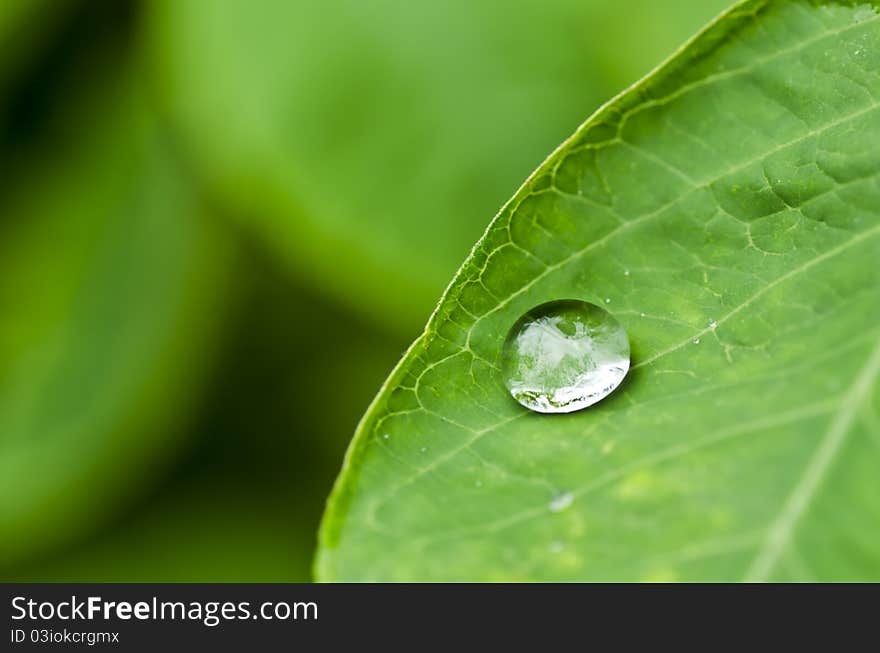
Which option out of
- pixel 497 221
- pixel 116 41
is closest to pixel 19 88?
pixel 116 41

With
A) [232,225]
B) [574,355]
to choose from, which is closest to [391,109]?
[232,225]

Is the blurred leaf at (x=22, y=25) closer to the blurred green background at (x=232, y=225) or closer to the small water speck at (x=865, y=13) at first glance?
the blurred green background at (x=232, y=225)

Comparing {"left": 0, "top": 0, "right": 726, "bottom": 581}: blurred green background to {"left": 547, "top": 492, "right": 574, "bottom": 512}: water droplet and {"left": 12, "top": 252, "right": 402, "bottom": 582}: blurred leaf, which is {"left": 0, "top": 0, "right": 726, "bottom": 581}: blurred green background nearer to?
{"left": 12, "top": 252, "right": 402, "bottom": 582}: blurred leaf

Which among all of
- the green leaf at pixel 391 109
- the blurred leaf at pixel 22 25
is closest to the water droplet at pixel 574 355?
the green leaf at pixel 391 109
